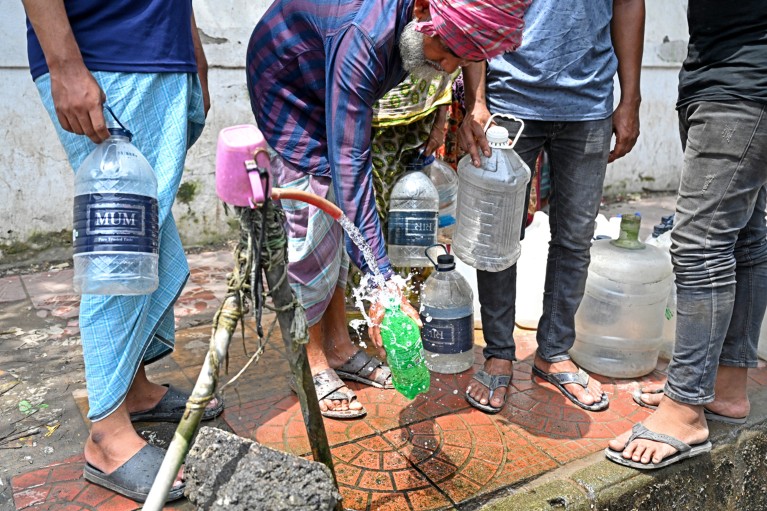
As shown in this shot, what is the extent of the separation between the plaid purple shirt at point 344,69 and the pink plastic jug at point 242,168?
61cm

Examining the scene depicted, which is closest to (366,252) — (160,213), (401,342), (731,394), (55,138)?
(401,342)

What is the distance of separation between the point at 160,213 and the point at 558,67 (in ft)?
5.36

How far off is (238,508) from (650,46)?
22.9ft

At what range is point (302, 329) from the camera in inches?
68.6

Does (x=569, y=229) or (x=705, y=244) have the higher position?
(x=705, y=244)

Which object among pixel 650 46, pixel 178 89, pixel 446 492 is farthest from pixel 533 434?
pixel 650 46

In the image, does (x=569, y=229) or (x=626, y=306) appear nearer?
(x=569, y=229)

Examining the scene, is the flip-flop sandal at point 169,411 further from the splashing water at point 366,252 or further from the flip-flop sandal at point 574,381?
the flip-flop sandal at point 574,381

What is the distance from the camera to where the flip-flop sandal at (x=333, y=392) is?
265 centimetres

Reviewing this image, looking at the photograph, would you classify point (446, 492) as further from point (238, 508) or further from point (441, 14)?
point (441, 14)

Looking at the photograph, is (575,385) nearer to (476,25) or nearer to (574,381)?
(574,381)

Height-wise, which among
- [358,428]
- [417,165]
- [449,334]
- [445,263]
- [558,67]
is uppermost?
[558,67]

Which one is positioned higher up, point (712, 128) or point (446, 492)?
point (712, 128)

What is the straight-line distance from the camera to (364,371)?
2977 millimetres
